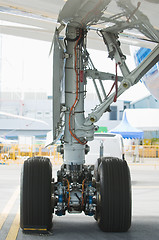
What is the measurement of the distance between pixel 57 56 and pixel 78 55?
0.46 m

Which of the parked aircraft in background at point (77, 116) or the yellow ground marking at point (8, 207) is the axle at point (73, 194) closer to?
the parked aircraft in background at point (77, 116)

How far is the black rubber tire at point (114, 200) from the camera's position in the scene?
373cm

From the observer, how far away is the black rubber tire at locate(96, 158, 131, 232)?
3.73 meters

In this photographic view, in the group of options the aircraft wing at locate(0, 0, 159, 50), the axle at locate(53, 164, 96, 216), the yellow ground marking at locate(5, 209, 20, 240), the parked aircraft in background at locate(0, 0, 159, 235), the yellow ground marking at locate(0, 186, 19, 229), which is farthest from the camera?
the yellow ground marking at locate(0, 186, 19, 229)

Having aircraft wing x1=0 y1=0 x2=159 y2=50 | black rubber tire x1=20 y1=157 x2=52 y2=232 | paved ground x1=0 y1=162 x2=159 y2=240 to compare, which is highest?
aircraft wing x1=0 y1=0 x2=159 y2=50

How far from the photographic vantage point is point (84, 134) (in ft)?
13.1

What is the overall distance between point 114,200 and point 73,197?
1.63ft

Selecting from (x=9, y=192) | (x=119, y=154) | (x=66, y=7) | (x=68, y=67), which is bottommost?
(x=9, y=192)

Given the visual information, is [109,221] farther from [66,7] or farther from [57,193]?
[66,7]

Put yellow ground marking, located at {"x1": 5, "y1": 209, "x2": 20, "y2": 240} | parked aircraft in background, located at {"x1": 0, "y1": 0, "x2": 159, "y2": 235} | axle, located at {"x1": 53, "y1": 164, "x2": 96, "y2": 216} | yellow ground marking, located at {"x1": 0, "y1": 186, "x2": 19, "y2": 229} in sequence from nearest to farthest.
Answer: parked aircraft in background, located at {"x1": 0, "y1": 0, "x2": 159, "y2": 235} → yellow ground marking, located at {"x1": 5, "y1": 209, "x2": 20, "y2": 240} → axle, located at {"x1": 53, "y1": 164, "x2": 96, "y2": 216} → yellow ground marking, located at {"x1": 0, "y1": 186, "x2": 19, "y2": 229}

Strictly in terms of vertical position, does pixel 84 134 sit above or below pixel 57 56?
below

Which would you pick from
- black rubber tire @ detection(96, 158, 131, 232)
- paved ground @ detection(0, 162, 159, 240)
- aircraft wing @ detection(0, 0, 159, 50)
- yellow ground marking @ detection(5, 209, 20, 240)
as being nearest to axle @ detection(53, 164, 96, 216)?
black rubber tire @ detection(96, 158, 131, 232)

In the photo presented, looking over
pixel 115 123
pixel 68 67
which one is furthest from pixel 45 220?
pixel 115 123

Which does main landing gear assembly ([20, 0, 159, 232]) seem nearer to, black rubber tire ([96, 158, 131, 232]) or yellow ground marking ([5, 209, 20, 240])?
black rubber tire ([96, 158, 131, 232])
